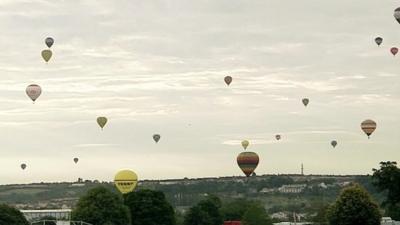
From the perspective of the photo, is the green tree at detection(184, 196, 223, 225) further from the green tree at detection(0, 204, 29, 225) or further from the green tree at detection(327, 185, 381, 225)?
the green tree at detection(327, 185, 381, 225)

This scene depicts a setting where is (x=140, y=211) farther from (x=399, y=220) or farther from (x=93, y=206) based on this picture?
(x=399, y=220)

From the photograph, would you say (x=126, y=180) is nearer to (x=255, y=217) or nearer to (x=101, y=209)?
(x=101, y=209)

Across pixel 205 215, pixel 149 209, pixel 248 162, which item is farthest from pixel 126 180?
pixel 205 215

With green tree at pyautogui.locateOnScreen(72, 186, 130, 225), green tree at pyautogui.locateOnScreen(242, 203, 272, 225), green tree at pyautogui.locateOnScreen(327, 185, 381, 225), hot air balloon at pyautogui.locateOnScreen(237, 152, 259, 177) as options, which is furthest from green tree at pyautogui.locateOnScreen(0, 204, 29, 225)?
green tree at pyautogui.locateOnScreen(242, 203, 272, 225)

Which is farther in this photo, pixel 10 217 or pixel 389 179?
pixel 10 217

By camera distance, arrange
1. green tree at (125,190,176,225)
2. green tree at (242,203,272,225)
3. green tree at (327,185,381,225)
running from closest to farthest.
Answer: green tree at (327,185,381,225)
green tree at (125,190,176,225)
green tree at (242,203,272,225)

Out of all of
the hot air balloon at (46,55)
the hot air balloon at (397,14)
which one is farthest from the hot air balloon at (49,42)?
the hot air balloon at (397,14)
